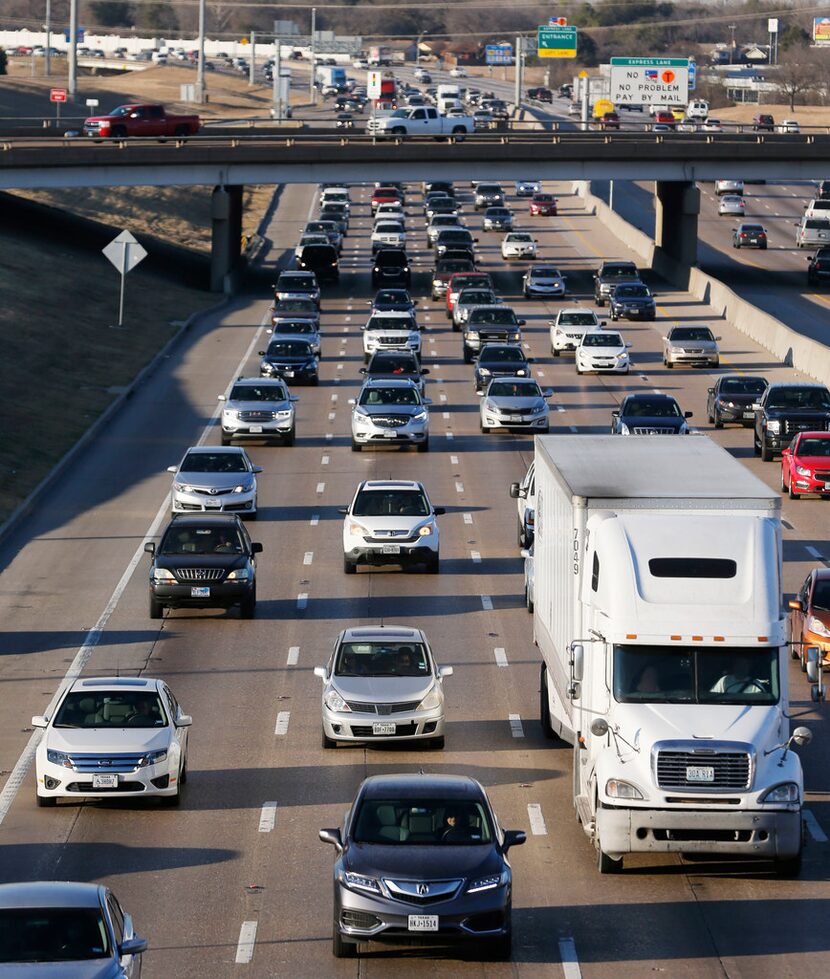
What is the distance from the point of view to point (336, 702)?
2322cm

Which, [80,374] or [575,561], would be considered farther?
[80,374]

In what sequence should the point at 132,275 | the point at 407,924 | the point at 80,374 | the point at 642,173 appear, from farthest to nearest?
the point at 642,173, the point at 132,275, the point at 80,374, the point at 407,924

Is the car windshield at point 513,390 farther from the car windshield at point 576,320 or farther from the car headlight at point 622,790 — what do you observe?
the car headlight at point 622,790

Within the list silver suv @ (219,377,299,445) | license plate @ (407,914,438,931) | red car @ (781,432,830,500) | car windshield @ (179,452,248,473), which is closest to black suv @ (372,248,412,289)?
silver suv @ (219,377,299,445)

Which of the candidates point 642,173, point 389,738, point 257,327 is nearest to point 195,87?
point 642,173

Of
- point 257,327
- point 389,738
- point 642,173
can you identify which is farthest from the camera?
point 642,173

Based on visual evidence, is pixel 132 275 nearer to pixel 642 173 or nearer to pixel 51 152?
pixel 51 152

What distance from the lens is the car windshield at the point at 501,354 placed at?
186ft

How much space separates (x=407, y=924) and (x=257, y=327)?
57.2 m

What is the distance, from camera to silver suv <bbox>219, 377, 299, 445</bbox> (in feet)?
154

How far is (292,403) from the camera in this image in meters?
48.3

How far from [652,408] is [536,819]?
1027 inches

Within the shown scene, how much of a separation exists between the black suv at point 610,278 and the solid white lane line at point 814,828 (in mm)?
56297

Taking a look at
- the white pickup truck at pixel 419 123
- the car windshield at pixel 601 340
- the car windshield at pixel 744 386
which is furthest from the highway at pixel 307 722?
the white pickup truck at pixel 419 123
